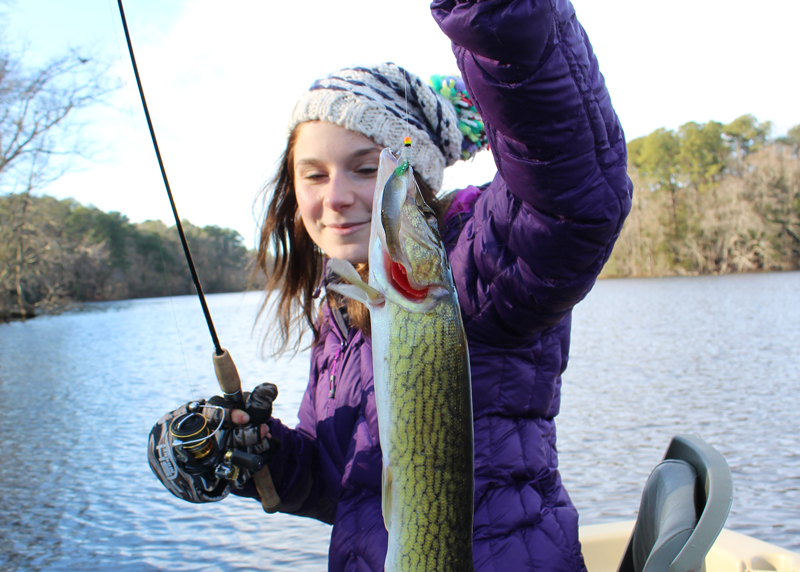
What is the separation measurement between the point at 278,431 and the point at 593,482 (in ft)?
15.6

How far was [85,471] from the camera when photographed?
7156 millimetres

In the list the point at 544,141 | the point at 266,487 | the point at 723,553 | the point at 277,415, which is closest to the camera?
the point at 544,141

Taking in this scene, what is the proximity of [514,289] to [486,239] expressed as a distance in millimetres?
158

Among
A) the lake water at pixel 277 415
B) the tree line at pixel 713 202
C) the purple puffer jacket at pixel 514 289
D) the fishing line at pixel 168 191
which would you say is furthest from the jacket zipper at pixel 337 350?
the tree line at pixel 713 202

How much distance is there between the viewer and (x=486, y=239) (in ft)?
4.93

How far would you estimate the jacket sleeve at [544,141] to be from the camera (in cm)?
114

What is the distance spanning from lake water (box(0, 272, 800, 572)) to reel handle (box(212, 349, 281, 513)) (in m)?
1.48

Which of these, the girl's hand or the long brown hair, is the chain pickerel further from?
the long brown hair

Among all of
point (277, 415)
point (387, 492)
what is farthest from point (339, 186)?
point (277, 415)

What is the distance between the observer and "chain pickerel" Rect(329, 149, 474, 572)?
52.6 inches

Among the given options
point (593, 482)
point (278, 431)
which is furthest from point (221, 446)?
point (593, 482)

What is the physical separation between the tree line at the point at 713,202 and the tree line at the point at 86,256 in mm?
35377

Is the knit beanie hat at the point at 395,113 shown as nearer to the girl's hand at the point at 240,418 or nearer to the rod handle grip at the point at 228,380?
the rod handle grip at the point at 228,380

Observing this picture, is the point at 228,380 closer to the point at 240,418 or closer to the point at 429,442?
the point at 240,418
